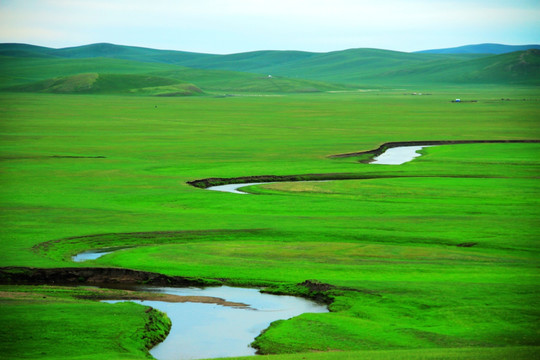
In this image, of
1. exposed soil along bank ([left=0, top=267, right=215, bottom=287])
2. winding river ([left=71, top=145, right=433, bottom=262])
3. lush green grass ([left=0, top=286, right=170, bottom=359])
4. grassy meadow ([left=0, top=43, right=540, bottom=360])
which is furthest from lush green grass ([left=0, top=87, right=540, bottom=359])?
lush green grass ([left=0, top=286, right=170, bottom=359])

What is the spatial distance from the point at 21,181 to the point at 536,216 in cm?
3537

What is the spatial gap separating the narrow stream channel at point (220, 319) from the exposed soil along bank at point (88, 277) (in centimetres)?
85

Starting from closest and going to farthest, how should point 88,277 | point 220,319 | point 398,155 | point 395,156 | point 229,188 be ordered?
point 220,319 → point 88,277 → point 229,188 → point 395,156 → point 398,155

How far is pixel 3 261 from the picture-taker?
3103cm

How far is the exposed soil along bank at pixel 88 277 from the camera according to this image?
97.9ft

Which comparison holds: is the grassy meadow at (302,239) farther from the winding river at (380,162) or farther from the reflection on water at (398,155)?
the reflection on water at (398,155)

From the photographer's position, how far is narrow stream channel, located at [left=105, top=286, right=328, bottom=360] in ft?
75.1

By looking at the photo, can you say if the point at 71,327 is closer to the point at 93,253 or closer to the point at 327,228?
the point at 93,253

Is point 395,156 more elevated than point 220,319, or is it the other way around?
point 395,156

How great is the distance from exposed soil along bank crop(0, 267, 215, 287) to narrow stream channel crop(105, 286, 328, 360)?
0.85 m

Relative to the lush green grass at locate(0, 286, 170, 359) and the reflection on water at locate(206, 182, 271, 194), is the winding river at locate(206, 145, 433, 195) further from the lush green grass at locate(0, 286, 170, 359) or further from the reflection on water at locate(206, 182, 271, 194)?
the lush green grass at locate(0, 286, 170, 359)

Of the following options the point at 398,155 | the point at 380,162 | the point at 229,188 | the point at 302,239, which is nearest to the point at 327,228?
the point at 302,239

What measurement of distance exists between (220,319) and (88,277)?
288 inches

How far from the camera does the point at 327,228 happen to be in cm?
3853
